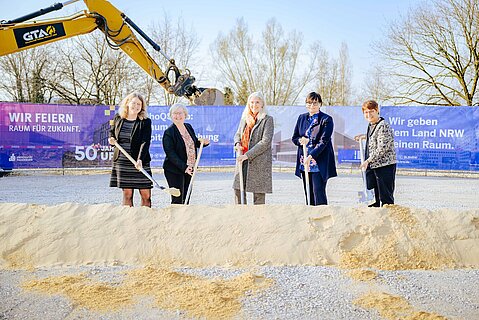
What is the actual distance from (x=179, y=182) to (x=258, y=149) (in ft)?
3.24

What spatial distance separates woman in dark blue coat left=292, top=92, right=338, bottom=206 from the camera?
4707mm

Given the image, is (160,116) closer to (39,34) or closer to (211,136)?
(211,136)

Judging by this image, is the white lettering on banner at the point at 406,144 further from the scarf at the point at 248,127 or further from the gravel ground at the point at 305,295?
the gravel ground at the point at 305,295

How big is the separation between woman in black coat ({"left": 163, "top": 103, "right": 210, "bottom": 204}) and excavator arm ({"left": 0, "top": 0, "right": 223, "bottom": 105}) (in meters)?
3.81

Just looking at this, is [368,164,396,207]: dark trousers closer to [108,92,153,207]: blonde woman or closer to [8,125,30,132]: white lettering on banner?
[108,92,153,207]: blonde woman

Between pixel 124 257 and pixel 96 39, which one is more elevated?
pixel 96 39

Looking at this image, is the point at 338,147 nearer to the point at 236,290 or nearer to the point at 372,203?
the point at 372,203

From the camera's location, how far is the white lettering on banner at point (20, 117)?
12242 mm

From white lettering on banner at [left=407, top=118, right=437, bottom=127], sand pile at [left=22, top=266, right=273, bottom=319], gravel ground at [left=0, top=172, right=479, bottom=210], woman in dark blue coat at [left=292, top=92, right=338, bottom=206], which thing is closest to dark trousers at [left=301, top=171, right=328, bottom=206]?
woman in dark blue coat at [left=292, top=92, right=338, bottom=206]

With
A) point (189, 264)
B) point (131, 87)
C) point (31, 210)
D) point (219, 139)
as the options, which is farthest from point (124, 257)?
point (131, 87)

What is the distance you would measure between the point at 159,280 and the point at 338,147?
10.6 metres

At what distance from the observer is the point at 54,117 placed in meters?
12.5

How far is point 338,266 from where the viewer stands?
363 cm

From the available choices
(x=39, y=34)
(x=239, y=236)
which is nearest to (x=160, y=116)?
(x=39, y=34)
